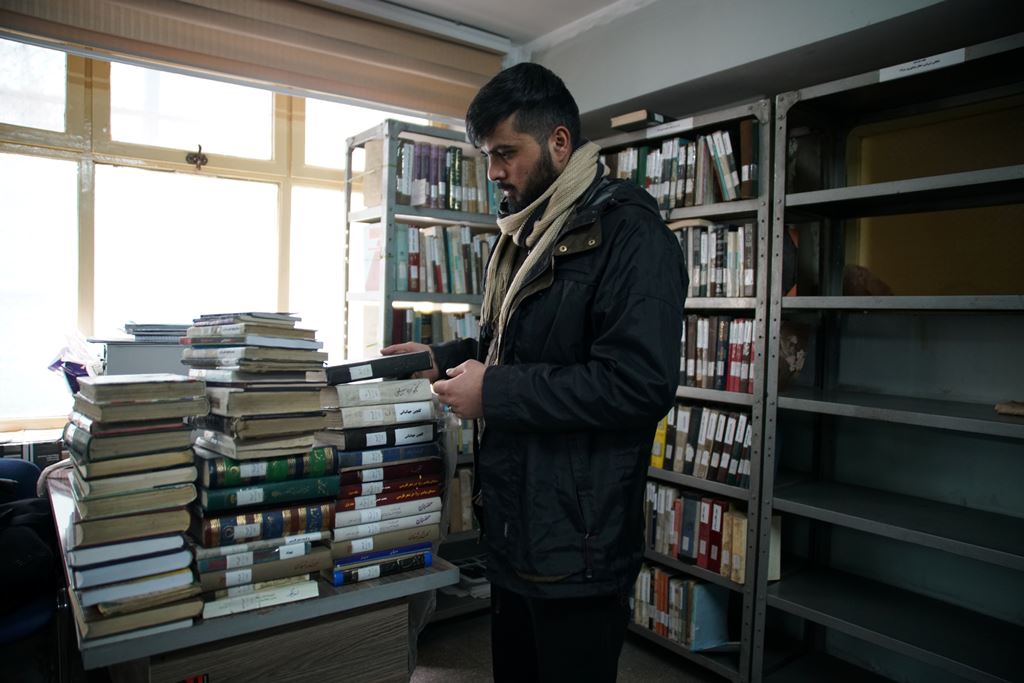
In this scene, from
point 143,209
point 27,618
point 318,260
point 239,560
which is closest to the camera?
point 239,560

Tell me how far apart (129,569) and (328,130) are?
3052 millimetres

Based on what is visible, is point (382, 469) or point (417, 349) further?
point (417, 349)

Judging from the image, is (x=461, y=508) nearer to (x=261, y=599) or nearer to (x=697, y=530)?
(x=697, y=530)

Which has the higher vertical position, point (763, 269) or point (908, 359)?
point (763, 269)

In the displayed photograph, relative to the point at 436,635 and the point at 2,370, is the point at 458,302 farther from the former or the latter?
the point at 2,370

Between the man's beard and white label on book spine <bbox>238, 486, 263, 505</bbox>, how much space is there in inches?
30.7

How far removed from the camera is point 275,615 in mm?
1176

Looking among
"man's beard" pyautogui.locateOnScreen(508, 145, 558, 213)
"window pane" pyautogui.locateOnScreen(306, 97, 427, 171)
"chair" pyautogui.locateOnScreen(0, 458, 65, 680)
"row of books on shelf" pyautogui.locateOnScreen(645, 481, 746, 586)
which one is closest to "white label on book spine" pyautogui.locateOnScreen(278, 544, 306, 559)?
"man's beard" pyautogui.locateOnScreen(508, 145, 558, 213)

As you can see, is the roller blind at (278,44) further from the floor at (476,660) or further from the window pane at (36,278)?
the floor at (476,660)

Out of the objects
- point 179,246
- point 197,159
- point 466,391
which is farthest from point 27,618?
point 197,159

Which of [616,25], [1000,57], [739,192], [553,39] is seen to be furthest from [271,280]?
[1000,57]

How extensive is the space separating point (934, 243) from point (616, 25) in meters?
1.60

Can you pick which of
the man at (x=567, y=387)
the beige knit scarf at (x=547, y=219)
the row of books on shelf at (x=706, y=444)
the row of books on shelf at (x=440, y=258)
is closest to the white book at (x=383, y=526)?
the man at (x=567, y=387)

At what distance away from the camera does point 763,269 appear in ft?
7.58
